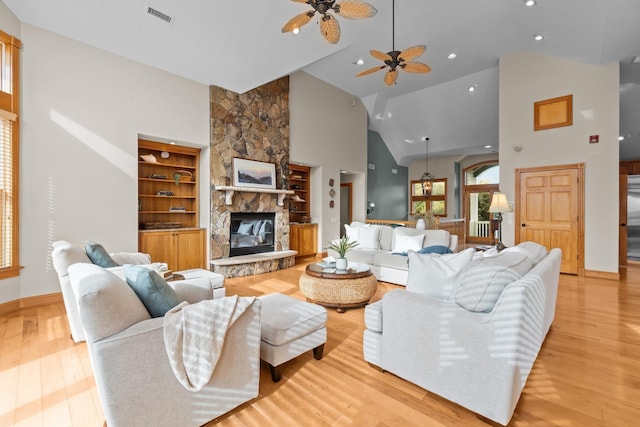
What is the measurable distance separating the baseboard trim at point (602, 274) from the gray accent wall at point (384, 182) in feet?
17.8

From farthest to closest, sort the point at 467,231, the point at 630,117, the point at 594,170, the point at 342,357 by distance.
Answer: the point at 467,231 < the point at 630,117 < the point at 594,170 < the point at 342,357

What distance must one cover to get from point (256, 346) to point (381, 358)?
0.94 metres

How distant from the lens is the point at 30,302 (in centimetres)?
369

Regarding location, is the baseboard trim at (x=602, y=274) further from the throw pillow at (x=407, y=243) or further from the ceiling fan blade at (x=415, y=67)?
the ceiling fan blade at (x=415, y=67)

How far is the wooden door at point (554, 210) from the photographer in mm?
5504

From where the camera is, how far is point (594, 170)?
5.32m

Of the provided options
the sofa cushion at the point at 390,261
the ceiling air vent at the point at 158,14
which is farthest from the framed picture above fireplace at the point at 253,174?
the sofa cushion at the point at 390,261

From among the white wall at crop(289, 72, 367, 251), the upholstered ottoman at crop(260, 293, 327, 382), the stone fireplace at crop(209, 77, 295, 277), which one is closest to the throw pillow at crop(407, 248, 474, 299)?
the upholstered ottoman at crop(260, 293, 327, 382)

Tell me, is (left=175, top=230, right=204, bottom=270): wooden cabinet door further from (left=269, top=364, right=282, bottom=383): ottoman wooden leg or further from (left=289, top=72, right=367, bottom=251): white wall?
(left=269, top=364, right=282, bottom=383): ottoman wooden leg

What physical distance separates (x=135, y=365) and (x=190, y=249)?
4.07 metres

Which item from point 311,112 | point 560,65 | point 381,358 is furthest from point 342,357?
point 560,65

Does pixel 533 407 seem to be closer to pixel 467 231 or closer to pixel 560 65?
pixel 560 65

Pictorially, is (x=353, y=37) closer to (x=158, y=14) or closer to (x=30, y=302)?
(x=158, y=14)

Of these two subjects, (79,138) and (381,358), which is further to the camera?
(79,138)
